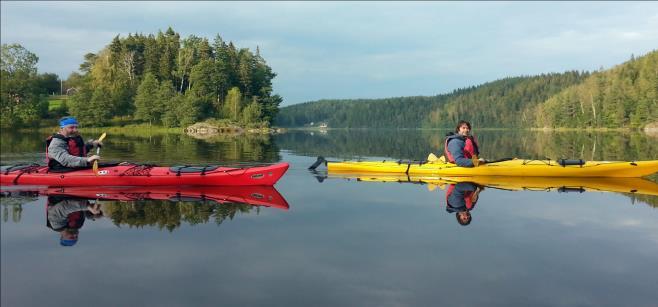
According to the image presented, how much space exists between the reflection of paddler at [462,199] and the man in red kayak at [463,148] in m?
1.35

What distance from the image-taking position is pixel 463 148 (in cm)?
1594

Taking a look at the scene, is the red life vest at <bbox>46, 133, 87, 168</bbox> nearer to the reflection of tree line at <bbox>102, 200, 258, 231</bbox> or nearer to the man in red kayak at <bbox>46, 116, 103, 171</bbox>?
the man in red kayak at <bbox>46, 116, 103, 171</bbox>

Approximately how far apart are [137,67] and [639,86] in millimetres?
93322

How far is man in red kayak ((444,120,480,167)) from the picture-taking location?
51.5 ft

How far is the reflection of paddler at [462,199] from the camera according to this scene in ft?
31.7

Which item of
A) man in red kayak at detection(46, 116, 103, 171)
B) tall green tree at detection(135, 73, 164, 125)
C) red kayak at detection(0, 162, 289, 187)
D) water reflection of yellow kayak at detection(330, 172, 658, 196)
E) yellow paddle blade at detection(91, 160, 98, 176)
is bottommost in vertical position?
water reflection of yellow kayak at detection(330, 172, 658, 196)

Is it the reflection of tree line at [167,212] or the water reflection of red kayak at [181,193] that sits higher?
the water reflection of red kayak at [181,193]

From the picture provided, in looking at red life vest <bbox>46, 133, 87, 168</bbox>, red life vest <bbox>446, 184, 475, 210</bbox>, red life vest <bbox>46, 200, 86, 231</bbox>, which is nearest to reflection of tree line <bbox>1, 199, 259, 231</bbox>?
red life vest <bbox>46, 200, 86, 231</bbox>

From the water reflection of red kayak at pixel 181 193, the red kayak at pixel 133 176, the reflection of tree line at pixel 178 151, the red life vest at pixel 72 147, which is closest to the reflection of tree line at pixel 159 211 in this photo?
the water reflection of red kayak at pixel 181 193

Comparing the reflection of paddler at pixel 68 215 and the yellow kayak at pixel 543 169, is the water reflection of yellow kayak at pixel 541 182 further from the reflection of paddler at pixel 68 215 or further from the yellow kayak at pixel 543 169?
the reflection of paddler at pixel 68 215

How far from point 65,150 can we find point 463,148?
12145 millimetres

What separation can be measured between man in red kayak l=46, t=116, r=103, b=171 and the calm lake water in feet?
5.84

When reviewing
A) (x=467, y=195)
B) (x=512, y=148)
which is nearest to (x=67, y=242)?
(x=467, y=195)

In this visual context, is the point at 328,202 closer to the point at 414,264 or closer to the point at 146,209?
the point at 146,209
